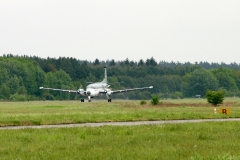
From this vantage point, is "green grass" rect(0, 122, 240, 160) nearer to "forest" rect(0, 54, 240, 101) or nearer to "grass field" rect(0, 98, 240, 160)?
"grass field" rect(0, 98, 240, 160)

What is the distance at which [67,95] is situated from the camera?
135125mm

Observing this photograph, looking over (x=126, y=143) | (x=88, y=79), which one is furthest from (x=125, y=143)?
(x=88, y=79)

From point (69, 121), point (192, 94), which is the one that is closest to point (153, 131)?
point (69, 121)

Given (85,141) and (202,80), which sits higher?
(202,80)

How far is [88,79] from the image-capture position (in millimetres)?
172500

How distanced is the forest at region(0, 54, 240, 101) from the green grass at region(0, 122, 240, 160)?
8357 centimetres

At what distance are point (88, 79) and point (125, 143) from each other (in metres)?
151

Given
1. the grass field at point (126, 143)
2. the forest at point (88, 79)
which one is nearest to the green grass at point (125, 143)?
the grass field at point (126, 143)

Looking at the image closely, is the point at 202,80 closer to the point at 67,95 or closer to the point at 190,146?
the point at 67,95

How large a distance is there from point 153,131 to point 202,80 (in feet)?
441

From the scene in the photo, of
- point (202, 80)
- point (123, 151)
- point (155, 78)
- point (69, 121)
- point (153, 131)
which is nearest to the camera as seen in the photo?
point (123, 151)

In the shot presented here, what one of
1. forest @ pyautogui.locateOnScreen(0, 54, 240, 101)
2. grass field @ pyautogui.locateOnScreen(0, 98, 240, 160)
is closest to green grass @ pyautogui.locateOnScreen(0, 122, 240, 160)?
grass field @ pyautogui.locateOnScreen(0, 98, 240, 160)

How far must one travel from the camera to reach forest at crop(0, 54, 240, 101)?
13250 cm

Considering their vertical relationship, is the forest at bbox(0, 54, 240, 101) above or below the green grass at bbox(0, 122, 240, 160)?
above
